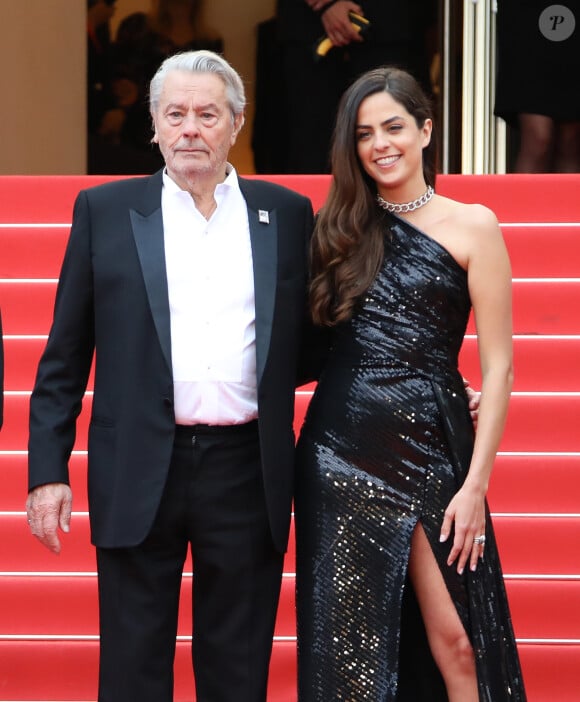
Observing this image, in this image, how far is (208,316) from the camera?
10.2 ft

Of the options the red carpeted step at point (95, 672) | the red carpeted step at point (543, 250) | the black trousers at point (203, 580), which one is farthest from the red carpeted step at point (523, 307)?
the black trousers at point (203, 580)

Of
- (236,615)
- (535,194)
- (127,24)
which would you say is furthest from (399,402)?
(127,24)

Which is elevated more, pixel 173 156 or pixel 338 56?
pixel 338 56

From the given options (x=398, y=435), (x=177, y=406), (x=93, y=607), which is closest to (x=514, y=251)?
(x=93, y=607)

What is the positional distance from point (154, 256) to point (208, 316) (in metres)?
0.17

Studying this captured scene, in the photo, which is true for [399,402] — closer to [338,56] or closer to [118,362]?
[118,362]

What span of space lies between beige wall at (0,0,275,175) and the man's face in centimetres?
532

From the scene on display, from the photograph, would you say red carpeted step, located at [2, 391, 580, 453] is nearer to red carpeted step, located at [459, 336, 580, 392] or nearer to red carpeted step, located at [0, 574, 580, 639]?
red carpeted step, located at [459, 336, 580, 392]

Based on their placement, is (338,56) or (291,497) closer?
(291,497)

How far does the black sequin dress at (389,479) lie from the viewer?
319 cm

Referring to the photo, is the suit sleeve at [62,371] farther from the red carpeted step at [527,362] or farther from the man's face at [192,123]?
the red carpeted step at [527,362]

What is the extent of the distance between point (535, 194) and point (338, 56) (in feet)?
4.54

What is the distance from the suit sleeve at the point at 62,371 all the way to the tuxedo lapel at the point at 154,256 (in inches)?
4.5

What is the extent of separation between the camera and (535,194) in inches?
236
